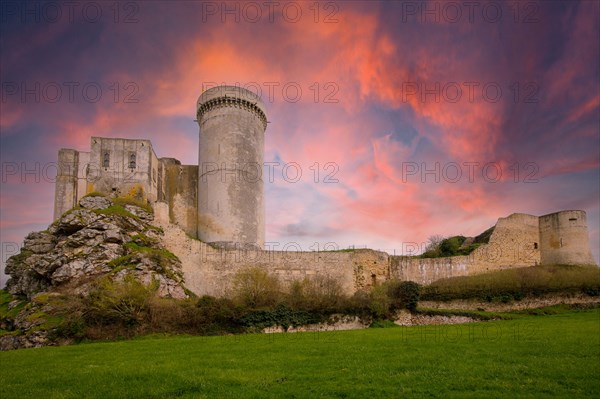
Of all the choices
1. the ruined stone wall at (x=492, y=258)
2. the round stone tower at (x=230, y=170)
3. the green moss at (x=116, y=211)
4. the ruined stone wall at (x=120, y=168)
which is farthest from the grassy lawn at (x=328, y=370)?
the round stone tower at (x=230, y=170)

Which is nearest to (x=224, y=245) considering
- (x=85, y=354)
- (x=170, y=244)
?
(x=170, y=244)

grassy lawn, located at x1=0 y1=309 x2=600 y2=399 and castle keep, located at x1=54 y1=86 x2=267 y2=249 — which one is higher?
castle keep, located at x1=54 y1=86 x2=267 y2=249

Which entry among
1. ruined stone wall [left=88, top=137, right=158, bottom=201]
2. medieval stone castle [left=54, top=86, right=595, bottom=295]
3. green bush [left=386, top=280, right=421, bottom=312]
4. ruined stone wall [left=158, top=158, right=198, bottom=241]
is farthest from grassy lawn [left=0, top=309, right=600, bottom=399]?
ruined stone wall [left=158, top=158, right=198, bottom=241]

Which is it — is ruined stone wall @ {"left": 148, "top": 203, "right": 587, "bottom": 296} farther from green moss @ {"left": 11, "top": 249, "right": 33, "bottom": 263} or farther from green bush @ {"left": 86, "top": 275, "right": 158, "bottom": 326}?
green moss @ {"left": 11, "top": 249, "right": 33, "bottom": 263}

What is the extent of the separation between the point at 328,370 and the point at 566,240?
110ft

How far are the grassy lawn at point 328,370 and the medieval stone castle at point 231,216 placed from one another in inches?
608

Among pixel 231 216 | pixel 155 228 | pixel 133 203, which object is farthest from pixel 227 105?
pixel 155 228

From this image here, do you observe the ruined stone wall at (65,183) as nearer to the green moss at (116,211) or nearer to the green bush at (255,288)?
the green moss at (116,211)

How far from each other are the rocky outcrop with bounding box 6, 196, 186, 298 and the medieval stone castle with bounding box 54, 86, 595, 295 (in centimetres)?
234

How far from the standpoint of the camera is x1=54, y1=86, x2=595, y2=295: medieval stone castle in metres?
31.0

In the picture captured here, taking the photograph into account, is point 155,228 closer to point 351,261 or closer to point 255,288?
point 255,288

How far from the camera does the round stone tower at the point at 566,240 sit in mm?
34031

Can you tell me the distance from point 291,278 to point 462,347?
19.3 metres

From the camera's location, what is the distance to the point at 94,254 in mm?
25750
